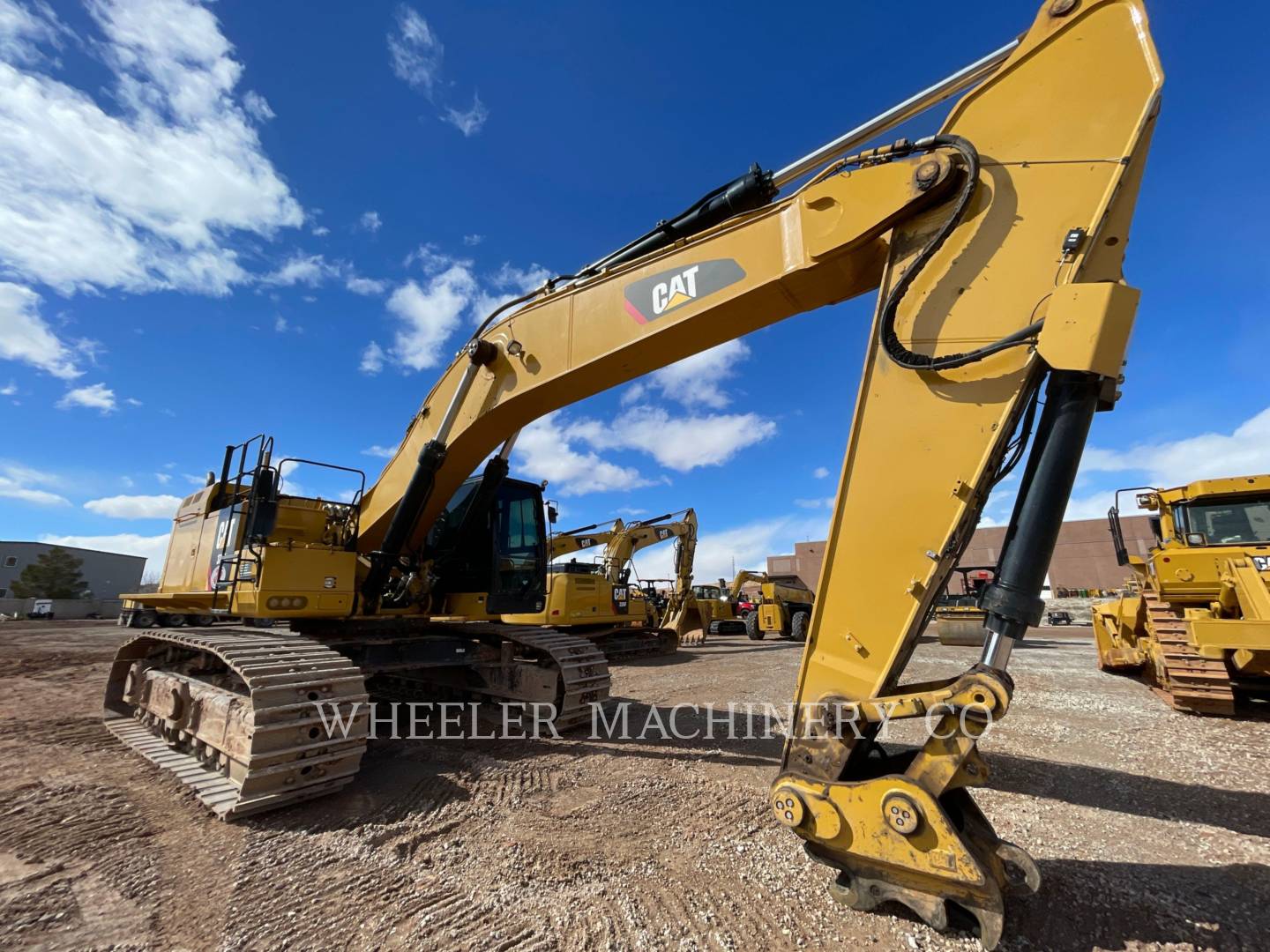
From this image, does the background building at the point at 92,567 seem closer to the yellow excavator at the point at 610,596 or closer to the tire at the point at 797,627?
the yellow excavator at the point at 610,596

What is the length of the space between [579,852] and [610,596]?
10.1 m

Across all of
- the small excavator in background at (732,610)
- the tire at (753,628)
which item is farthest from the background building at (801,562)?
the tire at (753,628)

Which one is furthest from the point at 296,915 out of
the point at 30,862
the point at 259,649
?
the point at 259,649

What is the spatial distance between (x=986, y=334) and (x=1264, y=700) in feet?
29.3

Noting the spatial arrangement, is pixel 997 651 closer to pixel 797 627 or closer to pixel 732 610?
pixel 797 627

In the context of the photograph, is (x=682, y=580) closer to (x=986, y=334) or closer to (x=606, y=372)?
(x=606, y=372)

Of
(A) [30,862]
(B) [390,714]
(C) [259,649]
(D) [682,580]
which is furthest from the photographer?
(D) [682,580]

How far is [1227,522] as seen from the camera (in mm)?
7484

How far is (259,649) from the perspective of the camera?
4570mm

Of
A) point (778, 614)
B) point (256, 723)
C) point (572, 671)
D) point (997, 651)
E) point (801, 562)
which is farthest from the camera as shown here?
point (801, 562)

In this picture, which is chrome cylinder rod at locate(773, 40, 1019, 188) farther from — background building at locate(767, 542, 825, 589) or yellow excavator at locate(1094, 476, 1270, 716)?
background building at locate(767, 542, 825, 589)

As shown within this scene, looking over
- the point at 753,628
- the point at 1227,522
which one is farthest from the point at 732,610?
the point at 1227,522

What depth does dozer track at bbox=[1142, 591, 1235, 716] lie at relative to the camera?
614 cm

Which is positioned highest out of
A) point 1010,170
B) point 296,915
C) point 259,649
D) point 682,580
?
point 1010,170
